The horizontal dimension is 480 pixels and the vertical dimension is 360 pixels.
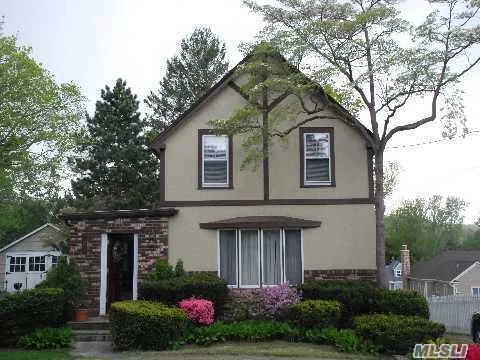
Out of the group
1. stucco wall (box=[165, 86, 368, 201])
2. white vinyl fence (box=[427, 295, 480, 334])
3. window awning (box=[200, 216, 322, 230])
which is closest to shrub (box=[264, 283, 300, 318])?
window awning (box=[200, 216, 322, 230])

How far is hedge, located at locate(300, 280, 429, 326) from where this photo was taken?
1366 cm

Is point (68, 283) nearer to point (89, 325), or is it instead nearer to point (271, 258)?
point (89, 325)

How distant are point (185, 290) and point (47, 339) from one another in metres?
3.43

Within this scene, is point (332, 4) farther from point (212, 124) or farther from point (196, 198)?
point (196, 198)

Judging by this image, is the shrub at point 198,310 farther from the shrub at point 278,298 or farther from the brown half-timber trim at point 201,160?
the brown half-timber trim at point 201,160

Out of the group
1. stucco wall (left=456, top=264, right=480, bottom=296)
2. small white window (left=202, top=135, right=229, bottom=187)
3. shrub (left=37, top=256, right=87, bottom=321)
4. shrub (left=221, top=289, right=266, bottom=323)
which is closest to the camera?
shrub (left=221, top=289, right=266, bottom=323)

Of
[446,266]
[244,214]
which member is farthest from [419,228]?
[244,214]

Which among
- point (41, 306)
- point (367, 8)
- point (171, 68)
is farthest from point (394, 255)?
point (41, 306)

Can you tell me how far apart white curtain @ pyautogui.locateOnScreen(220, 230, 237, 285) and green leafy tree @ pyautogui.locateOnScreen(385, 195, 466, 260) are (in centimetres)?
3871

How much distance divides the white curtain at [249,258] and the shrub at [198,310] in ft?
8.02

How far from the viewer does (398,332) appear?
1197cm

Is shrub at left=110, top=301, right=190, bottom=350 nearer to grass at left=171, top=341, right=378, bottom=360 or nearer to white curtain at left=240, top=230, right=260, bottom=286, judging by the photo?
grass at left=171, top=341, right=378, bottom=360

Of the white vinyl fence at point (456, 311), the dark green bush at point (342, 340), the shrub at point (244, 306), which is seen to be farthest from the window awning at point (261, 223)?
the white vinyl fence at point (456, 311)

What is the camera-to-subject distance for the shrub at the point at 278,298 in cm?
1450
